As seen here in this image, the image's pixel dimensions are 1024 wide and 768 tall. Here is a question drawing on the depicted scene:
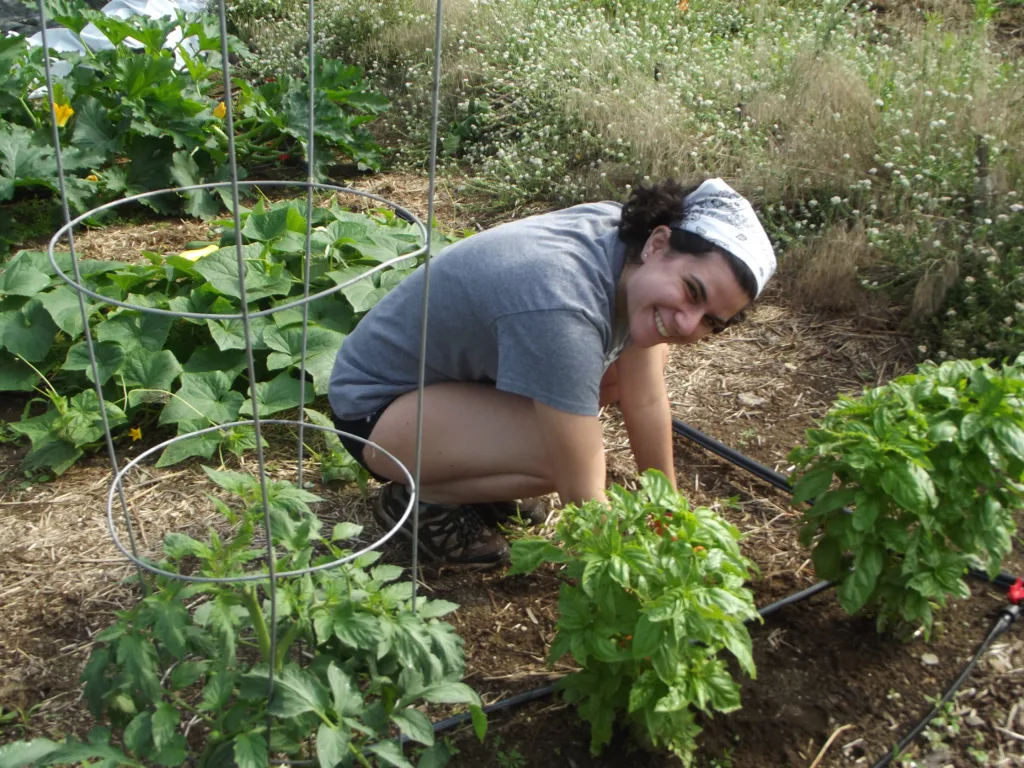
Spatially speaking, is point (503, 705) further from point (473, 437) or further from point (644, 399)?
point (644, 399)

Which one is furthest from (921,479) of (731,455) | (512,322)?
(731,455)

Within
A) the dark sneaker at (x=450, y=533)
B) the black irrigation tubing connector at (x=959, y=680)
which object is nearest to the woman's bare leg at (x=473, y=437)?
the dark sneaker at (x=450, y=533)

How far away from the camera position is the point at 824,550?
2051 millimetres

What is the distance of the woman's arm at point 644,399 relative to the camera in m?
2.33

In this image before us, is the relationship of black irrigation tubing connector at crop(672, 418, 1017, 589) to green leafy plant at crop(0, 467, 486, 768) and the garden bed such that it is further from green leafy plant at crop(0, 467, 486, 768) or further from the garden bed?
green leafy plant at crop(0, 467, 486, 768)

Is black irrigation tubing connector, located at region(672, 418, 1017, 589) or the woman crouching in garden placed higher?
the woman crouching in garden

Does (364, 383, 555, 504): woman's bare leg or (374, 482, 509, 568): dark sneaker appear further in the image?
(374, 482, 509, 568): dark sneaker

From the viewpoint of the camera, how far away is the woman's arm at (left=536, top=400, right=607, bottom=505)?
200 centimetres

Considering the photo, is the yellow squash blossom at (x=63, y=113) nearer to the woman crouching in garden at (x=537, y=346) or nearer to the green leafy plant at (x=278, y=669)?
the woman crouching in garden at (x=537, y=346)

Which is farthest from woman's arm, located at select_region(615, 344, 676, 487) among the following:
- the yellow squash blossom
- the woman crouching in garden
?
the yellow squash blossom

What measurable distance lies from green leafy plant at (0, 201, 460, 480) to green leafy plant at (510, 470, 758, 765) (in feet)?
3.68

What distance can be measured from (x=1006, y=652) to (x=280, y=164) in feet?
13.5

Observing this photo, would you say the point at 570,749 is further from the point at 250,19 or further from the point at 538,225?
the point at 250,19

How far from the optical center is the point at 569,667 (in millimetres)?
2135
